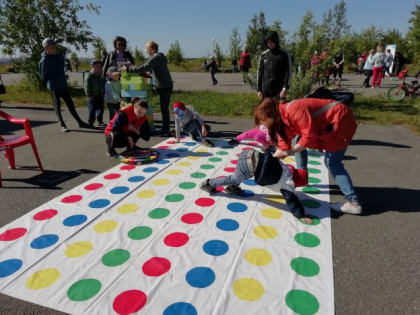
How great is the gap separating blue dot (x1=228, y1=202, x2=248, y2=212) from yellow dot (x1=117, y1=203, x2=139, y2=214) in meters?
1.08

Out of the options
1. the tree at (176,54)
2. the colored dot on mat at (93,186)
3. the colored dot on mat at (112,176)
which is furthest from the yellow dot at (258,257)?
the tree at (176,54)

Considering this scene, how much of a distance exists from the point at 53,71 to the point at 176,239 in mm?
5722

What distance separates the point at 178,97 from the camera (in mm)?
12086

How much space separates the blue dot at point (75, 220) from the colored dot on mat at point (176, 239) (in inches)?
38.8

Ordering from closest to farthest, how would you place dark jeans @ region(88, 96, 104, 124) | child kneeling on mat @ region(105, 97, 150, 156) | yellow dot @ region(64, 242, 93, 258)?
yellow dot @ region(64, 242, 93, 258)
child kneeling on mat @ region(105, 97, 150, 156)
dark jeans @ region(88, 96, 104, 124)

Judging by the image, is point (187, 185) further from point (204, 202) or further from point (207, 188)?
point (204, 202)

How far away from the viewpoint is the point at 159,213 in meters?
3.17

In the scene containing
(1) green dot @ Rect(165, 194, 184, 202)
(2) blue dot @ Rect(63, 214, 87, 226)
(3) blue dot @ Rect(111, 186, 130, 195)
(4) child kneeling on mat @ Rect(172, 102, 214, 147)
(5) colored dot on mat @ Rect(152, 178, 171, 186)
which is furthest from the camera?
(4) child kneeling on mat @ Rect(172, 102, 214, 147)

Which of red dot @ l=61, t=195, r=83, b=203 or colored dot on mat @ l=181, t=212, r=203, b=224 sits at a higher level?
red dot @ l=61, t=195, r=83, b=203

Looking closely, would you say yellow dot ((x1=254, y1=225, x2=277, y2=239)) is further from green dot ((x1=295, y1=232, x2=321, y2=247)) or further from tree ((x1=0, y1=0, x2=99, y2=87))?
tree ((x1=0, y1=0, x2=99, y2=87))

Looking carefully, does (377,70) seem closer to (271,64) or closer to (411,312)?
(271,64)

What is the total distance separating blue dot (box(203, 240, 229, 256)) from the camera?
8.20 ft

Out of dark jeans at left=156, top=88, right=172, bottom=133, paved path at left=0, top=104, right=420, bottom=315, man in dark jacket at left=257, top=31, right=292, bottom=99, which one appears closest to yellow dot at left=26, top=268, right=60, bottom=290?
paved path at left=0, top=104, right=420, bottom=315

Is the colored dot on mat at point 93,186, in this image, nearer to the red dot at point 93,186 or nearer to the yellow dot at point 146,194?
the red dot at point 93,186
